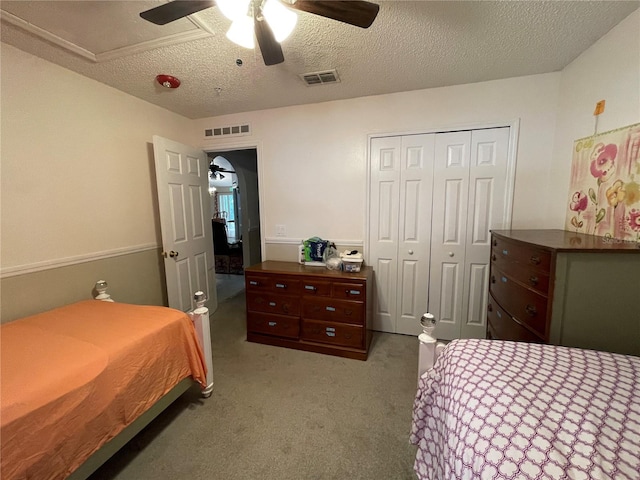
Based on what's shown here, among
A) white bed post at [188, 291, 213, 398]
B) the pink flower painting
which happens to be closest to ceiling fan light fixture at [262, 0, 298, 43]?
white bed post at [188, 291, 213, 398]

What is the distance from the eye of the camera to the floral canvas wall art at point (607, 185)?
1.48m

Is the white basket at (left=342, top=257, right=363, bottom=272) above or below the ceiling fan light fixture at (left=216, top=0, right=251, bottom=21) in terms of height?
below

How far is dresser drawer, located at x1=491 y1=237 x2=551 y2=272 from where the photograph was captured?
1.38m

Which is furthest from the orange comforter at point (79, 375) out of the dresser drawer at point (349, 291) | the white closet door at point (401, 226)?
the white closet door at point (401, 226)

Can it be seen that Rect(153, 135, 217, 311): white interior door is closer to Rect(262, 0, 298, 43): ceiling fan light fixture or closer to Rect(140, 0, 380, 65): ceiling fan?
Rect(140, 0, 380, 65): ceiling fan

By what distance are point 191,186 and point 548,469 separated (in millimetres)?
3289

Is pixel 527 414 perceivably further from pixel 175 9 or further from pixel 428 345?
pixel 175 9

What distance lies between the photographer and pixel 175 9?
1.17 metres

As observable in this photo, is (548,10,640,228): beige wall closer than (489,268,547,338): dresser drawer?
No

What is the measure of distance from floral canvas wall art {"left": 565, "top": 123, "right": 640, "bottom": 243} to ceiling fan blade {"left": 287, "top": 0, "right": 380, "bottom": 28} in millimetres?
1625

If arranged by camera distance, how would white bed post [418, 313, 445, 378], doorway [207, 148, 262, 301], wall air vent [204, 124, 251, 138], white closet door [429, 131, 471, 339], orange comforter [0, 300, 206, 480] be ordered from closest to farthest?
orange comforter [0, 300, 206, 480] < white bed post [418, 313, 445, 378] < white closet door [429, 131, 471, 339] < wall air vent [204, 124, 251, 138] < doorway [207, 148, 262, 301]

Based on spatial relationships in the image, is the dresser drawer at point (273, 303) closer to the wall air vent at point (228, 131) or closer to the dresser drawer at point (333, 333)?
the dresser drawer at point (333, 333)

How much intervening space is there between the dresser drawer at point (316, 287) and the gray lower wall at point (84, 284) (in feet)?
5.25

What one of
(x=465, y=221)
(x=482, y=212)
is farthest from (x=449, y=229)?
(x=482, y=212)
